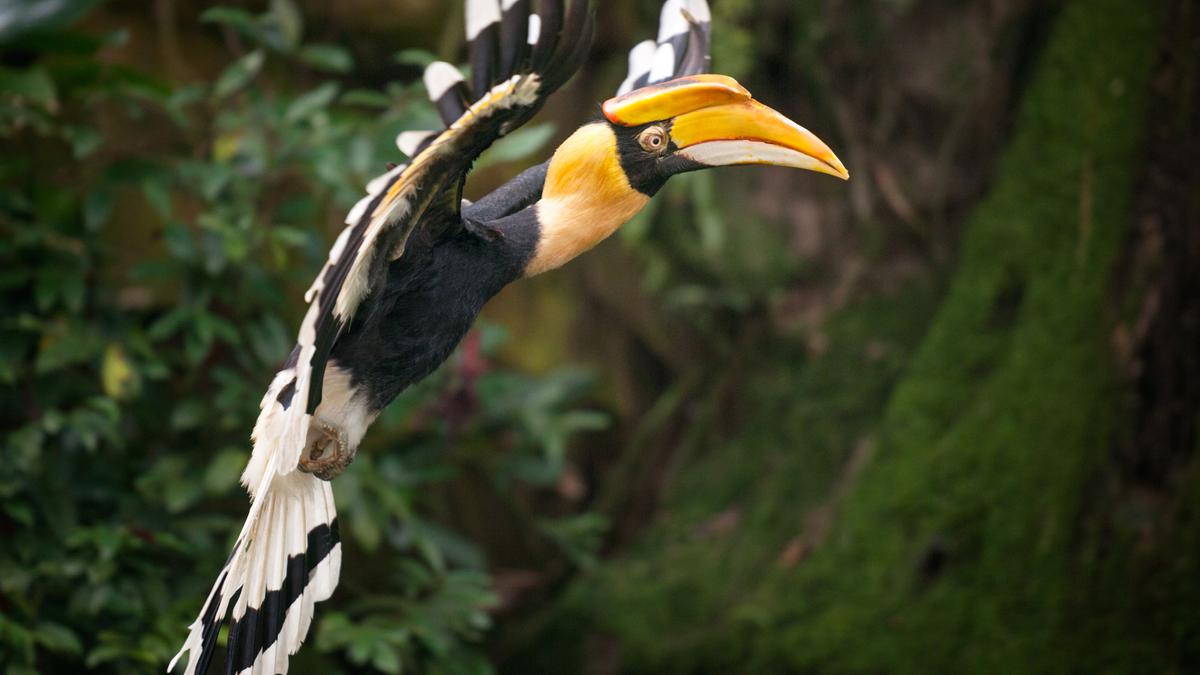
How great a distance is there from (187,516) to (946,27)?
2122mm

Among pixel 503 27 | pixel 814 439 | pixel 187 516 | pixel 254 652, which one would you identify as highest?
pixel 503 27

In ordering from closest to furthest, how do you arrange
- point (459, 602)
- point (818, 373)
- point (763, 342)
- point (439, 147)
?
point (439, 147) → point (459, 602) → point (818, 373) → point (763, 342)

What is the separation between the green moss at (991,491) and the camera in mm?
2303

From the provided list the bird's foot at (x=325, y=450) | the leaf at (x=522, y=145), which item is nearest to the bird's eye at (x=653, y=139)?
the bird's foot at (x=325, y=450)

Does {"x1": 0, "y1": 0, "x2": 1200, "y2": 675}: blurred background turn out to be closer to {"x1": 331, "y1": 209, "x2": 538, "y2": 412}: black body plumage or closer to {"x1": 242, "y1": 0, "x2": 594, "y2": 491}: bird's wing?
{"x1": 331, "y1": 209, "x2": 538, "y2": 412}: black body plumage

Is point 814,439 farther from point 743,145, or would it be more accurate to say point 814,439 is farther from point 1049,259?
point 743,145

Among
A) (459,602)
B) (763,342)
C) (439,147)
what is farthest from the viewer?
(763,342)

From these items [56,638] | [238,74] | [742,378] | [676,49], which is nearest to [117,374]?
[56,638]

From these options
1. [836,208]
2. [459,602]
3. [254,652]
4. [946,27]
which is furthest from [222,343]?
[946,27]

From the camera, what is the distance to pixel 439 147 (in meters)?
1.09

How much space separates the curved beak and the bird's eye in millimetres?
12

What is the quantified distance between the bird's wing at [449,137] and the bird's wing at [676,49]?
0.34 m

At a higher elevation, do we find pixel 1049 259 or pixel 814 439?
pixel 1049 259

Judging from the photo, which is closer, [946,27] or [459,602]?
[459,602]
